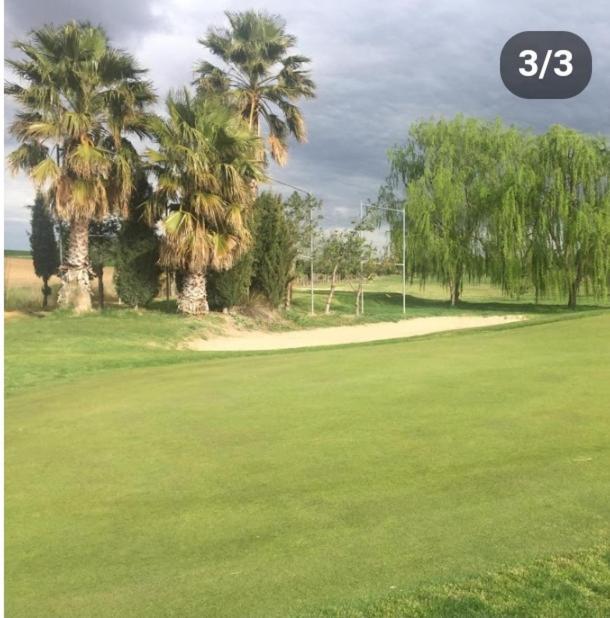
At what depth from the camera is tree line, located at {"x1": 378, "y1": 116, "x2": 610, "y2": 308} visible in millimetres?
29359

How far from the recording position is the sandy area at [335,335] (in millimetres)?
17930

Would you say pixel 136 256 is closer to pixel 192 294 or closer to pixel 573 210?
pixel 192 294

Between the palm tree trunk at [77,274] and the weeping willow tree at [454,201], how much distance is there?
1736cm

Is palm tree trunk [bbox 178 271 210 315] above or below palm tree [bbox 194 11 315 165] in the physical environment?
below

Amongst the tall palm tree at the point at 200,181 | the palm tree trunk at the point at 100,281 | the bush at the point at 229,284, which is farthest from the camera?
the palm tree trunk at the point at 100,281

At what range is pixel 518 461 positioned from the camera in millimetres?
4355

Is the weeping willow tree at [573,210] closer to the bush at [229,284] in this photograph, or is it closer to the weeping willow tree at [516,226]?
the weeping willow tree at [516,226]

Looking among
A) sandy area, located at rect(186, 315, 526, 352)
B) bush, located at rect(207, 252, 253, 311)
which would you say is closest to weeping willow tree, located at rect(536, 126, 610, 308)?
sandy area, located at rect(186, 315, 526, 352)

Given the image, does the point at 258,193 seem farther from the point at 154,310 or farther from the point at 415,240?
the point at 415,240

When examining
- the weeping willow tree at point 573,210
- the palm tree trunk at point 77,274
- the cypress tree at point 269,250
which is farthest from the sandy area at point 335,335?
the palm tree trunk at point 77,274

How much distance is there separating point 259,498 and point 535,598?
168cm

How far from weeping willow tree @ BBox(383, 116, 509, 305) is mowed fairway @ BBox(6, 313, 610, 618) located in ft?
82.8

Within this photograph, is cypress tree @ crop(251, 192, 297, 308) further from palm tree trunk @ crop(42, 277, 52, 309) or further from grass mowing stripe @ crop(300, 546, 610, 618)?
grass mowing stripe @ crop(300, 546, 610, 618)

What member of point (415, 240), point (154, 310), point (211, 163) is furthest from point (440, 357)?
point (415, 240)
